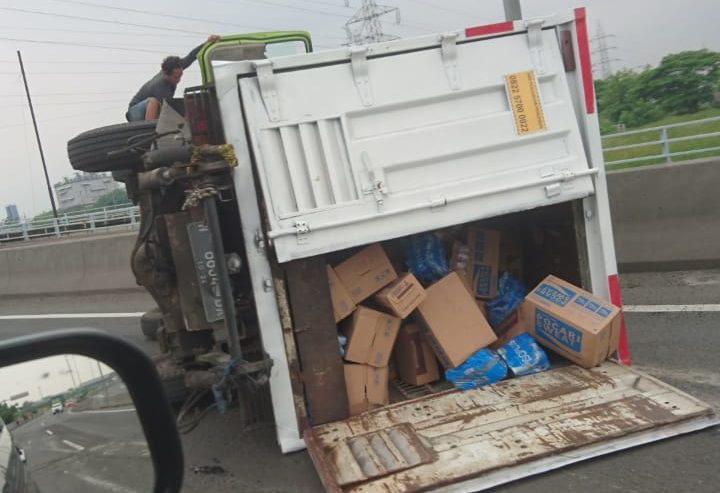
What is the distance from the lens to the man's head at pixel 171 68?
597cm

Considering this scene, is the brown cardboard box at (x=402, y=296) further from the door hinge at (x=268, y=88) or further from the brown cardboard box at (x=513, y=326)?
the door hinge at (x=268, y=88)

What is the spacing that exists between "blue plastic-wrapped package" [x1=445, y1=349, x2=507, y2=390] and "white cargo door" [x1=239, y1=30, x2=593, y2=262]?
101 cm

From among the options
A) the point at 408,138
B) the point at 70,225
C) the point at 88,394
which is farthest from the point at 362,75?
the point at 70,225

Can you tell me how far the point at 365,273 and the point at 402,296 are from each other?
0.28 m

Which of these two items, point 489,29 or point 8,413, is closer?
point 8,413

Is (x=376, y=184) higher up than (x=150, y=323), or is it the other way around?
(x=376, y=184)

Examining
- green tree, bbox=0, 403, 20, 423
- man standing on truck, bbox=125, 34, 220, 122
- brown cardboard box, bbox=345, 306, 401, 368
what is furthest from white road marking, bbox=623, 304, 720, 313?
green tree, bbox=0, 403, 20, 423

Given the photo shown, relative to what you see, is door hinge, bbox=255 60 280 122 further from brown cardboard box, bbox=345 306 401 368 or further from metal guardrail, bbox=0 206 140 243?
metal guardrail, bbox=0 206 140 243

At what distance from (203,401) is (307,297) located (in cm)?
158

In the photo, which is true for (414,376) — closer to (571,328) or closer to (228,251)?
(571,328)

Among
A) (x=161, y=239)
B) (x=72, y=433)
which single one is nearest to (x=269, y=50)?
(x=161, y=239)

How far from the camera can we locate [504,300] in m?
4.84

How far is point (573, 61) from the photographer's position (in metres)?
4.16

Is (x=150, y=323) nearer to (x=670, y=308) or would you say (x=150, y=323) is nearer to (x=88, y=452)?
(x=670, y=308)
